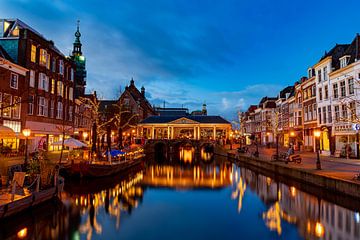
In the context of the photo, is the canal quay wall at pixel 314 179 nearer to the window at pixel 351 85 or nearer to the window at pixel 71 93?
the window at pixel 351 85

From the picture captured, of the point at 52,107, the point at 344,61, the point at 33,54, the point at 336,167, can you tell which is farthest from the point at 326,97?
the point at 33,54

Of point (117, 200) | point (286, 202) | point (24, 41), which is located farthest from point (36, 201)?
point (24, 41)

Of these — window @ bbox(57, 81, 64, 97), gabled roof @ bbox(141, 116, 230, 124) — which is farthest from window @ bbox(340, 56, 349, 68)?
gabled roof @ bbox(141, 116, 230, 124)

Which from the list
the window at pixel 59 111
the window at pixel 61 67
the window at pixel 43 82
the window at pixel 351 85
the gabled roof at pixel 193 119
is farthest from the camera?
the gabled roof at pixel 193 119

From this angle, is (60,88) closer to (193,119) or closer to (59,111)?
(59,111)

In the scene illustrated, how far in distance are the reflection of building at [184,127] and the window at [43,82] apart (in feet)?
134

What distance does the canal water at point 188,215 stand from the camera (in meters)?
13.2

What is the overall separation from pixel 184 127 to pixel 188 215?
205 feet

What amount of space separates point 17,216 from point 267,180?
72.4 ft

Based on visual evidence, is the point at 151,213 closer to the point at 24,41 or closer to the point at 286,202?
the point at 286,202

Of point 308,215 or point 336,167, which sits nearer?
point 308,215

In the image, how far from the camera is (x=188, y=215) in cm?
1722

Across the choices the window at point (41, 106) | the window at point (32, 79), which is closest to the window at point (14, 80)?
the window at point (32, 79)

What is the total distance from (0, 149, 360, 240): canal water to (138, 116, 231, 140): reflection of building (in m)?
52.7
